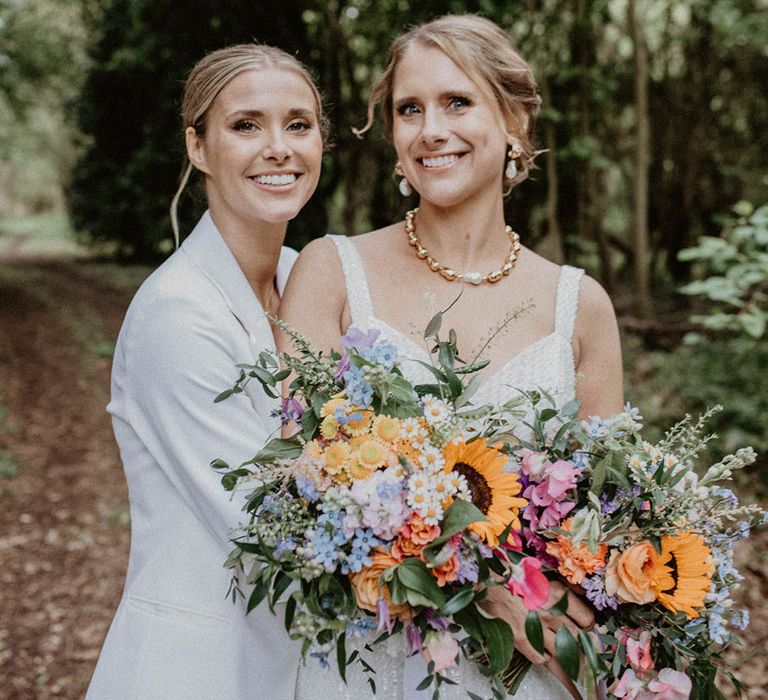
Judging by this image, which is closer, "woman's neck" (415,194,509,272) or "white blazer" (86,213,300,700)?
"white blazer" (86,213,300,700)

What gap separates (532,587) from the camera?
4.86ft

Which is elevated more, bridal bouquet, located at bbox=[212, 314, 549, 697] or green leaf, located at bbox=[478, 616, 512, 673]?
bridal bouquet, located at bbox=[212, 314, 549, 697]

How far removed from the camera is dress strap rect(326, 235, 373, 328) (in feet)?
6.81

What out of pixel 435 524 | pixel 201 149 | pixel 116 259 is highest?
pixel 201 149

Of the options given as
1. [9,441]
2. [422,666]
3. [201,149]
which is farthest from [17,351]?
[422,666]

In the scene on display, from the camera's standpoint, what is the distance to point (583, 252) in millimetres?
8828

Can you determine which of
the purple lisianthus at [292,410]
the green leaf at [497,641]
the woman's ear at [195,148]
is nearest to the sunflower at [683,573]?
the green leaf at [497,641]

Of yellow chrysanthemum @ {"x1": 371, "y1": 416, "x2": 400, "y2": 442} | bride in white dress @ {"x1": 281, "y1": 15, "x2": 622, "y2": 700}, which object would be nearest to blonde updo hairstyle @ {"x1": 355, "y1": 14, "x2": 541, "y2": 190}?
bride in white dress @ {"x1": 281, "y1": 15, "x2": 622, "y2": 700}

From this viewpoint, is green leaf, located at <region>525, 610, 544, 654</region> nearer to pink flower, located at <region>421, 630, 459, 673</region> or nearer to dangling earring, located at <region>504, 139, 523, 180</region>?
pink flower, located at <region>421, 630, 459, 673</region>

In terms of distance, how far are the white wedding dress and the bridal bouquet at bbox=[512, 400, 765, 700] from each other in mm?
217

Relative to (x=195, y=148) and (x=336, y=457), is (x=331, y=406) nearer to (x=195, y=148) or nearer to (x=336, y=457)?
(x=336, y=457)

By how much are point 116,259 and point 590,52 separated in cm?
1339

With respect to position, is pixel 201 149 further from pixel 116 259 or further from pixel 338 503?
pixel 116 259

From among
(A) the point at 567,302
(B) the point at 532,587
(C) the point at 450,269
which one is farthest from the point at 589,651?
(C) the point at 450,269
